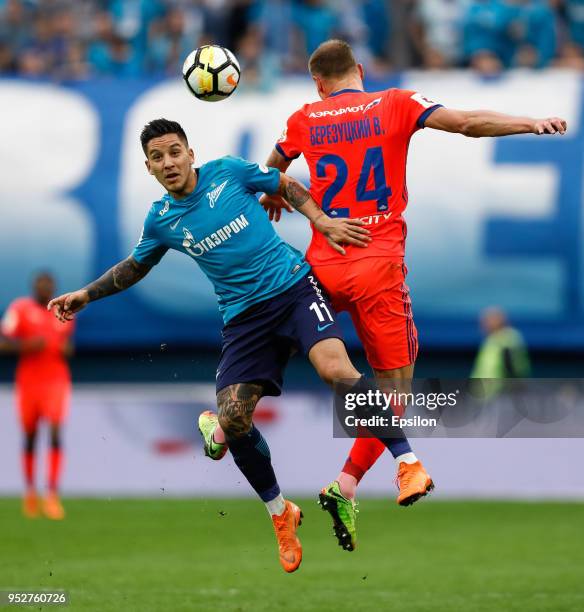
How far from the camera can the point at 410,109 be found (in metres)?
8.38

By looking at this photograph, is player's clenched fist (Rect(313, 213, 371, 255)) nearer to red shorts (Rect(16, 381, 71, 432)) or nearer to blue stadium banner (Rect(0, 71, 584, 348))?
red shorts (Rect(16, 381, 71, 432))

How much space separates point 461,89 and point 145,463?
6.30 meters

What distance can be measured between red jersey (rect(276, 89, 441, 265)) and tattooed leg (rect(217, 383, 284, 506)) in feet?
3.35

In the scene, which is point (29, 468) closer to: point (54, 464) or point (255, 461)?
point (54, 464)

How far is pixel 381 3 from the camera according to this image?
62.8 feet

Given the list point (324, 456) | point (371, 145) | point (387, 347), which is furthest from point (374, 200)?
point (324, 456)

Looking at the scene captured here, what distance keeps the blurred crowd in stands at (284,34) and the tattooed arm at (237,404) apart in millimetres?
10037

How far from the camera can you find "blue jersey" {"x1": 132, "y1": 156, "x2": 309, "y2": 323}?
8578 millimetres

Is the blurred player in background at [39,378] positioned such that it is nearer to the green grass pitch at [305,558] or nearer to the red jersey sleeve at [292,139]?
the green grass pitch at [305,558]

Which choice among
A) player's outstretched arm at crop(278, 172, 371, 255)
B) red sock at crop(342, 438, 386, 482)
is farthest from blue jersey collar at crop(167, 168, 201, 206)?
red sock at crop(342, 438, 386, 482)

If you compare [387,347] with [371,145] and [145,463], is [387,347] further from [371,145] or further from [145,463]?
[145,463]

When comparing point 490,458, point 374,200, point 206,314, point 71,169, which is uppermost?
point 374,200

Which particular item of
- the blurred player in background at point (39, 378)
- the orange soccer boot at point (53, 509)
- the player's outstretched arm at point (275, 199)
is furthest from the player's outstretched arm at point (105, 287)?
the orange soccer boot at point (53, 509)

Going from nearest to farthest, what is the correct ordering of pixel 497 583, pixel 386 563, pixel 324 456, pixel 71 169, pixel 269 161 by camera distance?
pixel 269 161
pixel 497 583
pixel 386 563
pixel 324 456
pixel 71 169
